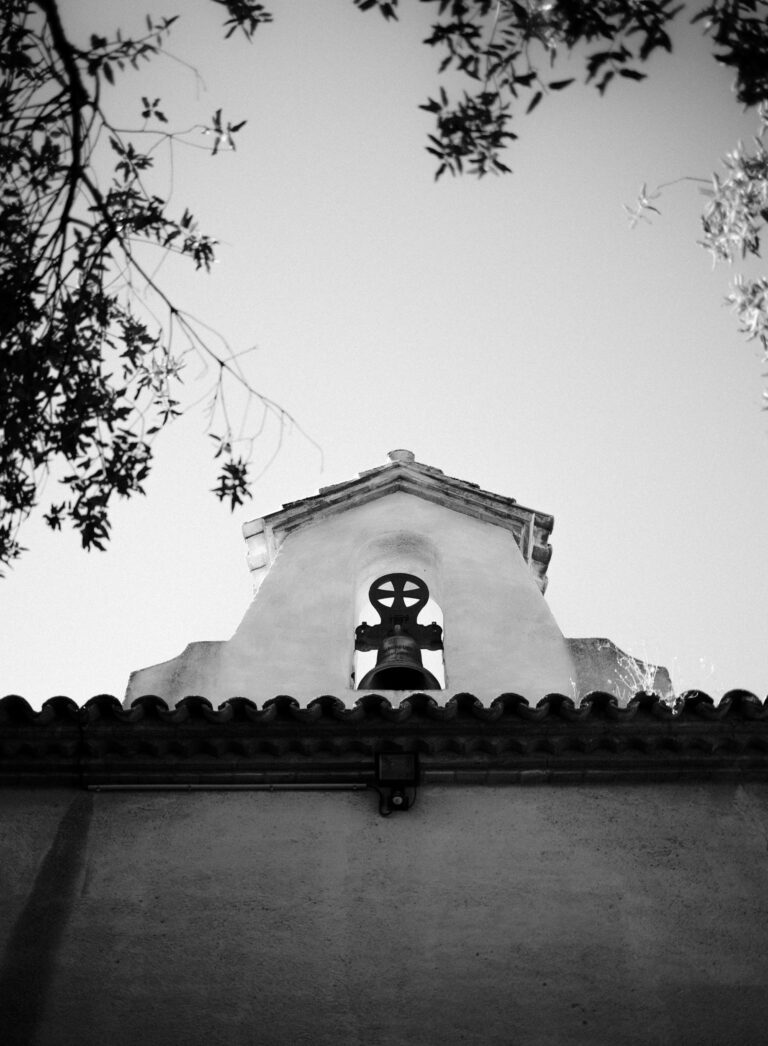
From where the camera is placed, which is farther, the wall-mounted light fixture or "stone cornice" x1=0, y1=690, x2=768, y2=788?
"stone cornice" x1=0, y1=690, x2=768, y2=788

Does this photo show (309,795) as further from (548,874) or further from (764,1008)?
(764,1008)

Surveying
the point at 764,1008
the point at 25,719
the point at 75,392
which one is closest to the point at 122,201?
the point at 75,392

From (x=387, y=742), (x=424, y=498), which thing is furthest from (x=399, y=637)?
(x=387, y=742)

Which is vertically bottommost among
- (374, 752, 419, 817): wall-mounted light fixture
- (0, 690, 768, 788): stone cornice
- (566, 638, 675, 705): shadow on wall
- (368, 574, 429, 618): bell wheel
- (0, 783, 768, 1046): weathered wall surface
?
(0, 783, 768, 1046): weathered wall surface

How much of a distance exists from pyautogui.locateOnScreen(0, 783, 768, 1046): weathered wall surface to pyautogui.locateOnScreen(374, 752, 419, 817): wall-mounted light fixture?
70mm

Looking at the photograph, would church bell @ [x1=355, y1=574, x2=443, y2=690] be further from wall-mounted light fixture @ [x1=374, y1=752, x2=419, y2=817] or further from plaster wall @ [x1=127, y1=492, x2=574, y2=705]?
wall-mounted light fixture @ [x1=374, y1=752, x2=419, y2=817]

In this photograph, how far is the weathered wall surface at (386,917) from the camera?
523cm

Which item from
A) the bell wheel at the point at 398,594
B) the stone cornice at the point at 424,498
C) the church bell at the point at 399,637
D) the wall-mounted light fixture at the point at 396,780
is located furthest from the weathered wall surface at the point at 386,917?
the stone cornice at the point at 424,498

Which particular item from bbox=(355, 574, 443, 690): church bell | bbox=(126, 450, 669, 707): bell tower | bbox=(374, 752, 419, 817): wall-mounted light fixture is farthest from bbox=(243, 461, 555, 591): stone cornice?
bbox=(374, 752, 419, 817): wall-mounted light fixture

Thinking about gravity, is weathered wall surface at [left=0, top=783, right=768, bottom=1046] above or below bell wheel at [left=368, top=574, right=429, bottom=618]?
below

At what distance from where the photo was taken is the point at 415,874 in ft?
19.5

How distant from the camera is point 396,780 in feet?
20.6

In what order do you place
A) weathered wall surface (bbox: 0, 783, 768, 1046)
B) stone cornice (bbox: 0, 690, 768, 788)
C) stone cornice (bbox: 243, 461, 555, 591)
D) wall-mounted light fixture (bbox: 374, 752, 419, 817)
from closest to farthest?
weathered wall surface (bbox: 0, 783, 768, 1046) → wall-mounted light fixture (bbox: 374, 752, 419, 817) → stone cornice (bbox: 0, 690, 768, 788) → stone cornice (bbox: 243, 461, 555, 591)

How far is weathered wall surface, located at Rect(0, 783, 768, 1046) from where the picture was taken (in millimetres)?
5234
